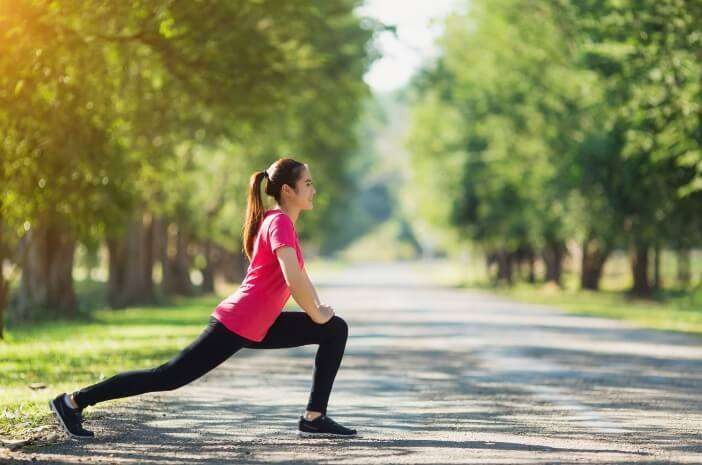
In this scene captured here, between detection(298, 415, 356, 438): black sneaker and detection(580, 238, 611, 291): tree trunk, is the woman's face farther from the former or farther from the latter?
detection(580, 238, 611, 291): tree trunk

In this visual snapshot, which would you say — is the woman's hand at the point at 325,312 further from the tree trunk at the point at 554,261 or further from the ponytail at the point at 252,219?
the tree trunk at the point at 554,261

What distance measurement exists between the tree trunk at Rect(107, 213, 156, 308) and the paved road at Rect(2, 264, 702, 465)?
17.0 m

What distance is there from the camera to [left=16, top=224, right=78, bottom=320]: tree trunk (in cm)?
3023

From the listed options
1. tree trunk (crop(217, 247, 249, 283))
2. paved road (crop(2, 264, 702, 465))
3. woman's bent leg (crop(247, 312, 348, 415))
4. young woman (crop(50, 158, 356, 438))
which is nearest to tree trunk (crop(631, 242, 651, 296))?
tree trunk (crop(217, 247, 249, 283))

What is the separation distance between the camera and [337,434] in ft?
29.5

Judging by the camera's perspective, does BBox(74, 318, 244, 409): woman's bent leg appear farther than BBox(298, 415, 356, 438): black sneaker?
No

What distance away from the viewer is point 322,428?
8961mm

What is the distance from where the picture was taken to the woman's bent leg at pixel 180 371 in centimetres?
833

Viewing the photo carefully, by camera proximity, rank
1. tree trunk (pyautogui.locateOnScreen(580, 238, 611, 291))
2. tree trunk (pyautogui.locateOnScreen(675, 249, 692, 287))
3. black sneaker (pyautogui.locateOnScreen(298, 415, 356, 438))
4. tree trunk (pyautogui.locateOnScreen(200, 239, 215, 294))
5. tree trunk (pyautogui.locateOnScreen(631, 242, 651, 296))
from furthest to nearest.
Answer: tree trunk (pyautogui.locateOnScreen(580, 238, 611, 291))
tree trunk (pyautogui.locateOnScreen(675, 249, 692, 287))
tree trunk (pyautogui.locateOnScreen(200, 239, 215, 294))
tree trunk (pyautogui.locateOnScreen(631, 242, 651, 296))
black sneaker (pyautogui.locateOnScreen(298, 415, 356, 438))

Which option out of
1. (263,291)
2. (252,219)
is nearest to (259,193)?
(252,219)

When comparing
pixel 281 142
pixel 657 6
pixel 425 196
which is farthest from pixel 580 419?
pixel 425 196

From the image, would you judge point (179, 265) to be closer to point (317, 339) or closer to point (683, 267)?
point (683, 267)

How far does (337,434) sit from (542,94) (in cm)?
3609

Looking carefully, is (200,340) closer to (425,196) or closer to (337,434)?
(337,434)
